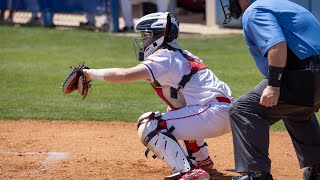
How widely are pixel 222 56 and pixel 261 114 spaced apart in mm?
8855

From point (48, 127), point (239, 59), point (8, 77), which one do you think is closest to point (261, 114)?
point (48, 127)

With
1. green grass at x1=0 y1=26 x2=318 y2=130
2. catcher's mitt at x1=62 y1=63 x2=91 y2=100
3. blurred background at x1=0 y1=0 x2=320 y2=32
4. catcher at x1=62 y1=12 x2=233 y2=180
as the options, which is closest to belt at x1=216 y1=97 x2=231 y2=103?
catcher at x1=62 y1=12 x2=233 y2=180

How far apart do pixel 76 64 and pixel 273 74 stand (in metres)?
8.28

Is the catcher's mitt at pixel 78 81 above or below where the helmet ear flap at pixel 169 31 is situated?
below

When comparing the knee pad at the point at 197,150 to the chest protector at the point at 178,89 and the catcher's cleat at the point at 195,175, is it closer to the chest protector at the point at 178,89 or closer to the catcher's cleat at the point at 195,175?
the chest protector at the point at 178,89

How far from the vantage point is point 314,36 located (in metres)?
5.46

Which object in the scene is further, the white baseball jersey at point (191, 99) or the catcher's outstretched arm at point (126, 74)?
the white baseball jersey at point (191, 99)

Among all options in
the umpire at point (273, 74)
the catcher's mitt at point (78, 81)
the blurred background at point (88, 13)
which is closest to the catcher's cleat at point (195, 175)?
the umpire at point (273, 74)

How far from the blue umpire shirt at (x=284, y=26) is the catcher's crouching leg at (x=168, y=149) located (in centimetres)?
97

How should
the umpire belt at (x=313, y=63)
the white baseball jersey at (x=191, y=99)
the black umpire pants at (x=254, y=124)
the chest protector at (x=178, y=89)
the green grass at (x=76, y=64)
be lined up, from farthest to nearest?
the green grass at (x=76, y=64), the chest protector at (x=178, y=89), the white baseball jersey at (x=191, y=99), the black umpire pants at (x=254, y=124), the umpire belt at (x=313, y=63)

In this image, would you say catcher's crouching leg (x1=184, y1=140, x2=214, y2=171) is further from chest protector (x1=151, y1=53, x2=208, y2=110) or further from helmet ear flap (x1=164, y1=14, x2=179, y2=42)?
helmet ear flap (x1=164, y1=14, x2=179, y2=42)

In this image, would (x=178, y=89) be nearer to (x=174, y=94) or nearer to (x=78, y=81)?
(x=174, y=94)

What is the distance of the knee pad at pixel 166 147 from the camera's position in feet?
19.1

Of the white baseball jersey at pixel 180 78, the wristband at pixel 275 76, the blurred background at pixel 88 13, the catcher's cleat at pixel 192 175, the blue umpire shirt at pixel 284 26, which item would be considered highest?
the blue umpire shirt at pixel 284 26
